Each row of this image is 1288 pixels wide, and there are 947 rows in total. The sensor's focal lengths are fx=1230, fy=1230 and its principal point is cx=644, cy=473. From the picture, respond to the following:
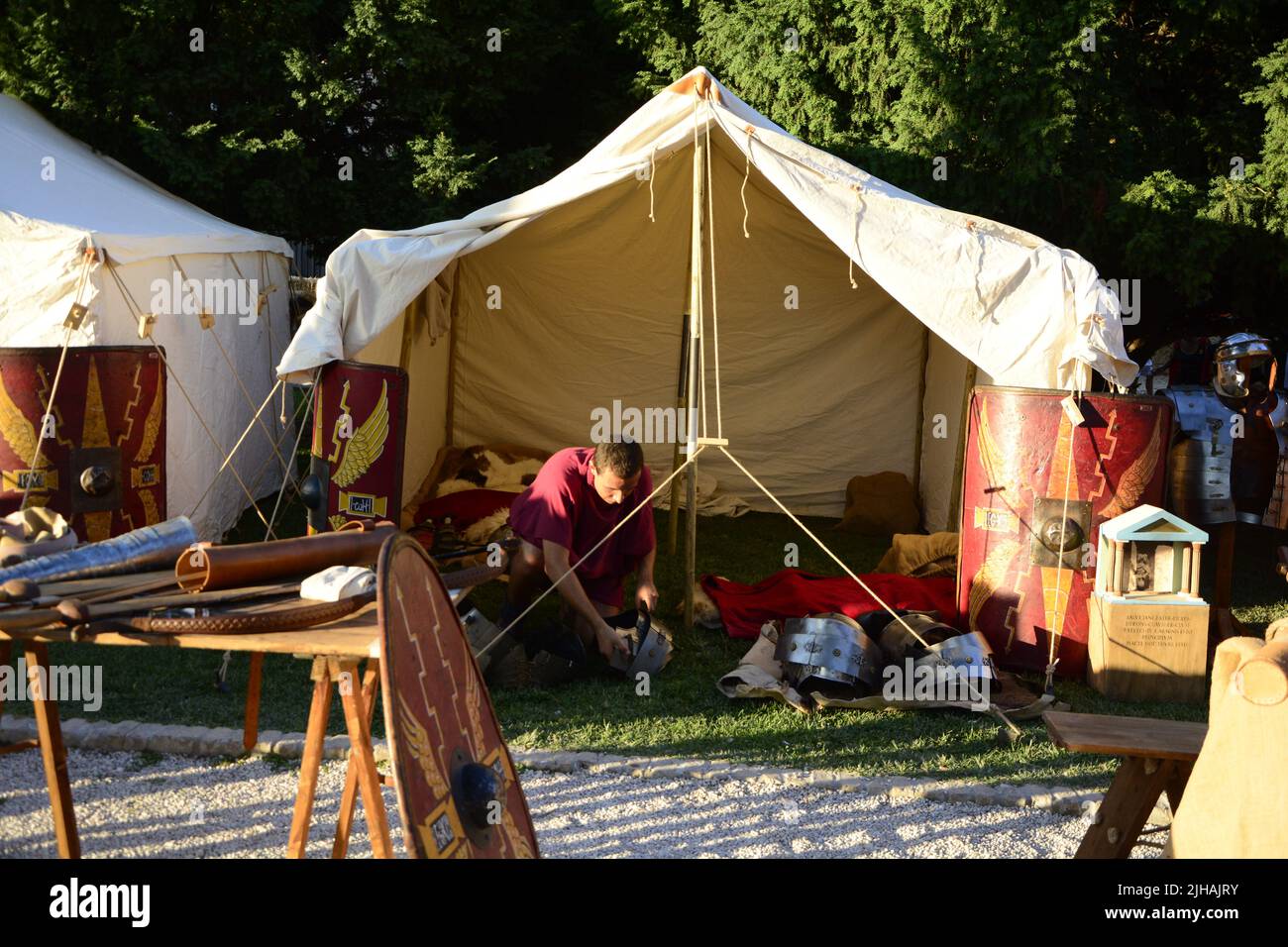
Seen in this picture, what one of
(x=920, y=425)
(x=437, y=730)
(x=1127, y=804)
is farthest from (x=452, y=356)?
(x=437, y=730)

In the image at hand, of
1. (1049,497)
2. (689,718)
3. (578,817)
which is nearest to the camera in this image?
(578,817)

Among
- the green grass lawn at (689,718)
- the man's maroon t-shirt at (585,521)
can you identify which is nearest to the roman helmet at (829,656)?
the green grass lawn at (689,718)

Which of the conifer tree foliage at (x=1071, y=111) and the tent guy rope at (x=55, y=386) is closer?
the tent guy rope at (x=55, y=386)

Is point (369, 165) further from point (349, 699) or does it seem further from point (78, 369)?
point (349, 699)

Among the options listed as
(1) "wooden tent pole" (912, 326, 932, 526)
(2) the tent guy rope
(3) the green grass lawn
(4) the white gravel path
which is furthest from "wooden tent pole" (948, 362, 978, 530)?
(2) the tent guy rope

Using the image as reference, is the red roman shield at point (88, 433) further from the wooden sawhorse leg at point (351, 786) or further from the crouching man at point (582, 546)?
the wooden sawhorse leg at point (351, 786)

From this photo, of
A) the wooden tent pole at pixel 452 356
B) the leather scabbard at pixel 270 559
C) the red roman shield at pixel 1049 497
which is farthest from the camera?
the wooden tent pole at pixel 452 356

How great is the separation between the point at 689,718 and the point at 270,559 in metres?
1.93

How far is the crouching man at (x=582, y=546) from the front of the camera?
4.43 m

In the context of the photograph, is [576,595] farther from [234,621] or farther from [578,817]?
[234,621]

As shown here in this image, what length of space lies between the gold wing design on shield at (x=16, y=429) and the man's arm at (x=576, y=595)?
2.31 m

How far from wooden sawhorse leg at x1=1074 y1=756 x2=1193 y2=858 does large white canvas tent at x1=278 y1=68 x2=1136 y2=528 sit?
9.07 feet

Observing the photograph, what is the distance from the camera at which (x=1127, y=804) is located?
2.72 meters

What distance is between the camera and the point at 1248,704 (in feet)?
6.77
